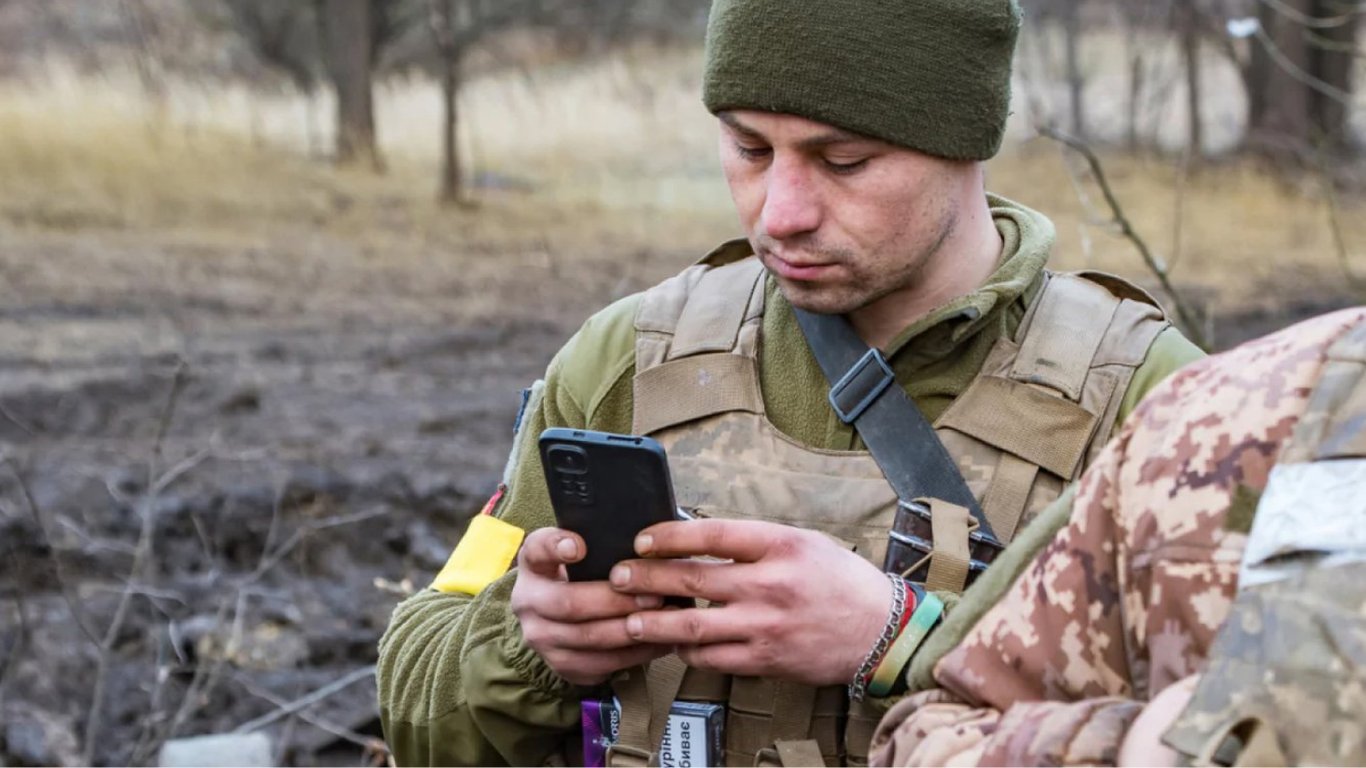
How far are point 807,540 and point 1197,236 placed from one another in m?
12.1

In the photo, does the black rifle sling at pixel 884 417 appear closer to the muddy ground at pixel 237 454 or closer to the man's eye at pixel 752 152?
the man's eye at pixel 752 152

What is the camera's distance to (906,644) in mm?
2301

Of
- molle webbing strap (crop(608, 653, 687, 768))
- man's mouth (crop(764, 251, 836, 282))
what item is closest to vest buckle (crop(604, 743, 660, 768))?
molle webbing strap (crop(608, 653, 687, 768))

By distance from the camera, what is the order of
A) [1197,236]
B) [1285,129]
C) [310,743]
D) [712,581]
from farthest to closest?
[1285,129], [1197,236], [310,743], [712,581]

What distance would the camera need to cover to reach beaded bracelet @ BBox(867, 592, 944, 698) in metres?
2.30

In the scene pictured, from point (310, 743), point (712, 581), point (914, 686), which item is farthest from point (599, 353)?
point (310, 743)

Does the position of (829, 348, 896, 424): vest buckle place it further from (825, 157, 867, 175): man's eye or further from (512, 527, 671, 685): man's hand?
(512, 527, 671, 685): man's hand

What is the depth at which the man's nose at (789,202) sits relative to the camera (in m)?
2.49

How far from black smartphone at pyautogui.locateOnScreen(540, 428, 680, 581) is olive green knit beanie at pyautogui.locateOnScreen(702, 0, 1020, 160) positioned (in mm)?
571

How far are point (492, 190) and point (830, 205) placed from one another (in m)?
13.4

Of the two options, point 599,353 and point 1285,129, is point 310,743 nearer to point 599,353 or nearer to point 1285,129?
point 599,353

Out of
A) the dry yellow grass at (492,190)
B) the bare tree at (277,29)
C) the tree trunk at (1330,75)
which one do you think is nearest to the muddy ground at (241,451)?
the dry yellow grass at (492,190)

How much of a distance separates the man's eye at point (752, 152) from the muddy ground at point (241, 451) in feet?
6.95

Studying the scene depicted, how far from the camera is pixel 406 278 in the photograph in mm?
11875
